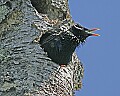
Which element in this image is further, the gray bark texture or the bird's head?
the bird's head

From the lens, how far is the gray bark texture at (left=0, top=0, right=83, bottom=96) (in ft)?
6.79

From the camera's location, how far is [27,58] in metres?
2.19

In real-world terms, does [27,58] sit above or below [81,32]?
below

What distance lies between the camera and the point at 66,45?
225 centimetres

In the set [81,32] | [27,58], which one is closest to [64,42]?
[81,32]

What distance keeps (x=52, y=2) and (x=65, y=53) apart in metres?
0.70

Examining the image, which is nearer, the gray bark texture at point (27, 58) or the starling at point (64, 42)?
the gray bark texture at point (27, 58)

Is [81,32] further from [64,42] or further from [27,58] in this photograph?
[27,58]

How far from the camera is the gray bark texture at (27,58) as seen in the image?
6.79 feet

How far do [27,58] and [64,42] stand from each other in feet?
0.66

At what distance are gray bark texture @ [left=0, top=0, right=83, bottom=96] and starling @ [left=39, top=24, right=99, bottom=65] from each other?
32 millimetres

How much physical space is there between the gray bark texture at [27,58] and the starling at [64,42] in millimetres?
32

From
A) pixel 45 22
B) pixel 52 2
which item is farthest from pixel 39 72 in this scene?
pixel 52 2

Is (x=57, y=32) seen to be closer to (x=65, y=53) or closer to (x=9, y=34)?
(x=65, y=53)
